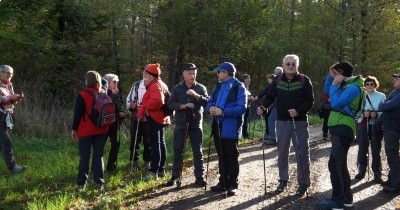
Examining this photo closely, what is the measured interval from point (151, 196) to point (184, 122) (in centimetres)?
144

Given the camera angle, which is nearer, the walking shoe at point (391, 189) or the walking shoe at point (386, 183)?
the walking shoe at point (391, 189)

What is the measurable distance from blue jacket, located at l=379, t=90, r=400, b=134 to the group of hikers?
0.6 inches

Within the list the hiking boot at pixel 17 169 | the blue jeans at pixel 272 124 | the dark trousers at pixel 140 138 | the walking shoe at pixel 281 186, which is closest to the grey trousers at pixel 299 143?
the walking shoe at pixel 281 186

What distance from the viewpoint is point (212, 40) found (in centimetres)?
2422

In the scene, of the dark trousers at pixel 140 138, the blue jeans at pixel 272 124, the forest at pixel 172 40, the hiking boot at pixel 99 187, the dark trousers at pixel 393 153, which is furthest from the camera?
the forest at pixel 172 40

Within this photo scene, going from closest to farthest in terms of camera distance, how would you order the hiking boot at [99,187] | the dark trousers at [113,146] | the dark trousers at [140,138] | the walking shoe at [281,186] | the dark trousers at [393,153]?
1. the hiking boot at [99,187]
2. the walking shoe at [281,186]
3. the dark trousers at [393,153]
4. the dark trousers at [113,146]
5. the dark trousers at [140,138]

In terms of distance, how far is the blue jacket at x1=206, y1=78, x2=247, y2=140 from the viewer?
7.02m


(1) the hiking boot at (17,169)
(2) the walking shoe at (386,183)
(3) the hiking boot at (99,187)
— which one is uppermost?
(1) the hiking boot at (17,169)

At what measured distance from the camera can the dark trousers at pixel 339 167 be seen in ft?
20.5

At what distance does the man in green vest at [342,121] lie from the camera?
6.18 m

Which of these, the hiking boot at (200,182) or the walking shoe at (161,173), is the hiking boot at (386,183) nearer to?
the hiking boot at (200,182)

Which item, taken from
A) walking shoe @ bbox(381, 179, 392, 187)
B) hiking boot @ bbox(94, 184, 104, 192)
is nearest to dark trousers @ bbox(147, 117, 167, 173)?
hiking boot @ bbox(94, 184, 104, 192)

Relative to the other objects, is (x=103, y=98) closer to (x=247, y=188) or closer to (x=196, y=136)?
(x=196, y=136)

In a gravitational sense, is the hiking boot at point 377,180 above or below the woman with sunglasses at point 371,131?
below
